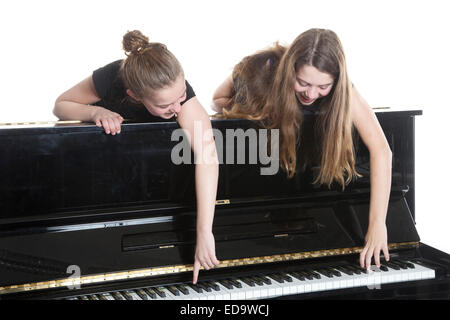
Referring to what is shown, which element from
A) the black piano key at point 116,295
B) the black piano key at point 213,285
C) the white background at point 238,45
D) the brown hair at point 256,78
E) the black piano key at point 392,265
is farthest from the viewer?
the white background at point 238,45

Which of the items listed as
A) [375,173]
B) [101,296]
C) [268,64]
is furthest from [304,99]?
[101,296]

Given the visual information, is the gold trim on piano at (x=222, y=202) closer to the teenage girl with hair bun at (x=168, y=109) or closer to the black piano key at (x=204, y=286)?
the teenage girl with hair bun at (x=168, y=109)

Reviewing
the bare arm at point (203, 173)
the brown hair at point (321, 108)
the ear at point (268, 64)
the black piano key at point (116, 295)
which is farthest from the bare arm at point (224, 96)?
the black piano key at point (116, 295)

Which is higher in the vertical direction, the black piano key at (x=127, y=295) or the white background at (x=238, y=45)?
the white background at (x=238, y=45)

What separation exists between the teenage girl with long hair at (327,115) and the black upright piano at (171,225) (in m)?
0.06

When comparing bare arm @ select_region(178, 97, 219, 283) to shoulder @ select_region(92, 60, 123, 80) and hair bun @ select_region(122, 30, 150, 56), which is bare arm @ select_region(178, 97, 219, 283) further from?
shoulder @ select_region(92, 60, 123, 80)

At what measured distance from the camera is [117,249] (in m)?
2.36

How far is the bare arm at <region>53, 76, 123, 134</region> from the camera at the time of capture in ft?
7.62

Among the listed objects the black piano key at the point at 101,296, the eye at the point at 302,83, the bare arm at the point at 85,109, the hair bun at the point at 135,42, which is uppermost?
the hair bun at the point at 135,42

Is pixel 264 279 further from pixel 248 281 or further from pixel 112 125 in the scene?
pixel 112 125

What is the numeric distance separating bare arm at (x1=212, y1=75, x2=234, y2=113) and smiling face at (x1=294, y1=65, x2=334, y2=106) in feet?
1.69

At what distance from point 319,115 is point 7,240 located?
126 cm

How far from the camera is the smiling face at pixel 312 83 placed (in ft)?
7.97

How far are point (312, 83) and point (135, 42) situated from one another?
2.23 feet
